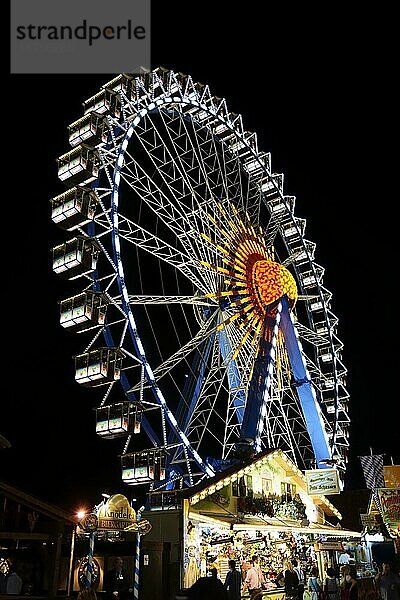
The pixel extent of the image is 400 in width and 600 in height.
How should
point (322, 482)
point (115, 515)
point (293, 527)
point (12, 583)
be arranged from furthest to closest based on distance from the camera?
point (322, 482) → point (293, 527) → point (115, 515) → point (12, 583)

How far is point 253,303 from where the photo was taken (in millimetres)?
20531

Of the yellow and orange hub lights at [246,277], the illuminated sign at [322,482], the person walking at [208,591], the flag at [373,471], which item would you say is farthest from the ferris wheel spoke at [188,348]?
the flag at [373,471]

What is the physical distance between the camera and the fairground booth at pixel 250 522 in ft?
43.6

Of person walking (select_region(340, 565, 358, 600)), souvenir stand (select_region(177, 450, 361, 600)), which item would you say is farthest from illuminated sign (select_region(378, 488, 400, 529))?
person walking (select_region(340, 565, 358, 600))

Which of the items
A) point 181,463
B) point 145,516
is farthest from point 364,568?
point 145,516

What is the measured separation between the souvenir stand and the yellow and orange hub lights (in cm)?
491

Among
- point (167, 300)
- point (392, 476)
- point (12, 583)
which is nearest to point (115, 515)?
point (12, 583)

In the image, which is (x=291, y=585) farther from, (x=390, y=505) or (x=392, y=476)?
(x=392, y=476)

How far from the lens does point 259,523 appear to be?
15242 millimetres

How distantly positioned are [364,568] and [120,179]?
1563cm

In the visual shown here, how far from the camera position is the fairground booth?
43.6ft

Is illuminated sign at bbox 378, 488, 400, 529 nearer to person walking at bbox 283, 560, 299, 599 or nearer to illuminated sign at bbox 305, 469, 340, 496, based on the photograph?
illuminated sign at bbox 305, 469, 340, 496

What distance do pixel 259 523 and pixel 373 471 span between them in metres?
20.0

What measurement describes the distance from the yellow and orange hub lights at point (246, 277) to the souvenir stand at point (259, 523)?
16.1 feet
